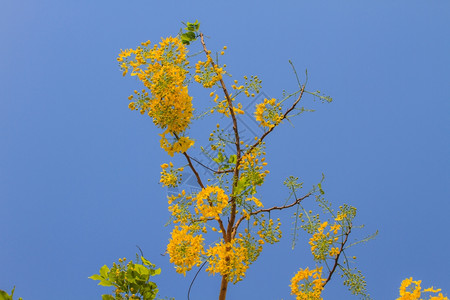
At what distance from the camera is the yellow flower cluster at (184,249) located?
263cm

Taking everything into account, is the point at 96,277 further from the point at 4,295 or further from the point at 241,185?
the point at 241,185

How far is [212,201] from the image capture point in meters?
2.65

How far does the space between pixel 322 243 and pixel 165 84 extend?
1.05 metres

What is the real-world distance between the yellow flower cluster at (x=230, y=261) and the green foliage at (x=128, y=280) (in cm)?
33

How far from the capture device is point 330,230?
2.74 meters

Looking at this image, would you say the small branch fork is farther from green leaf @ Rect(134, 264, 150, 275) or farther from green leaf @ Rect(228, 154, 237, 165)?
green leaf @ Rect(134, 264, 150, 275)

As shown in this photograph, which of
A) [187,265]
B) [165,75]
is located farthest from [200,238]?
[165,75]

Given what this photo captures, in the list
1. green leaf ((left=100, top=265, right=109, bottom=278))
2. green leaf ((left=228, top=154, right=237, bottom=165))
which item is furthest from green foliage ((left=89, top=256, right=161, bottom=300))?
green leaf ((left=228, top=154, right=237, bottom=165))

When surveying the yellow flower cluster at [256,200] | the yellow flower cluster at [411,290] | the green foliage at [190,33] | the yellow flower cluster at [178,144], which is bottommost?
the yellow flower cluster at [411,290]

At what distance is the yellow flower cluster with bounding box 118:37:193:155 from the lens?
8.60 feet

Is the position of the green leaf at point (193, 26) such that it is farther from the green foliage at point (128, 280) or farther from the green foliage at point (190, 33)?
the green foliage at point (128, 280)

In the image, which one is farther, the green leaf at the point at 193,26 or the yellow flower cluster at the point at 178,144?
the green leaf at the point at 193,26

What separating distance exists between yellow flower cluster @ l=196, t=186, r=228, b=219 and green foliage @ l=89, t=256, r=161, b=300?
0.40m

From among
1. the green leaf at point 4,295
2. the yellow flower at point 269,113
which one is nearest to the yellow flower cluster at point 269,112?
the yellow flower at point 269,113
